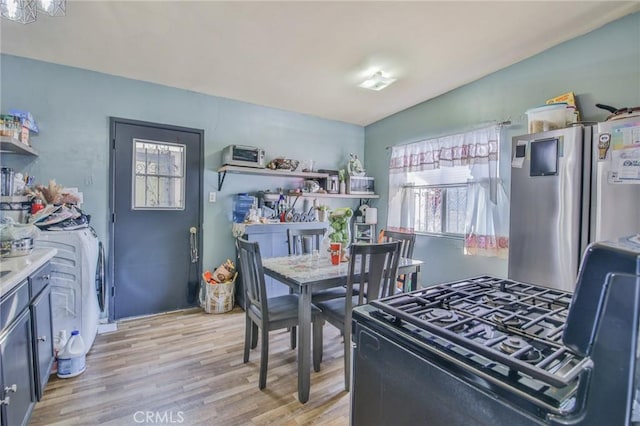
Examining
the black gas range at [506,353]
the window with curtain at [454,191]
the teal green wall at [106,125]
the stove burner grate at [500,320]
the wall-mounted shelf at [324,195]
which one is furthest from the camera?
the wall-mounted shelf at [324,195]

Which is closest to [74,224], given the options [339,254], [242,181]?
[242,181]

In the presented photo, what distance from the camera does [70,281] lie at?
2.23 metres

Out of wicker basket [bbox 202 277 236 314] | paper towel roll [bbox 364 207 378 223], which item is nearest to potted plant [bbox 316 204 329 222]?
paper towel roll [bbox 364 207 378 223]

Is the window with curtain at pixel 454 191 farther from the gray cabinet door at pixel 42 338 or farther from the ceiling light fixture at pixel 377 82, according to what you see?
the gray cabinet door at pixel 42 338

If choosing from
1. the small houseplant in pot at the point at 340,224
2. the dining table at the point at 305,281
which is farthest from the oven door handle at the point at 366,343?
the small houseplant in pot at the point at 340,224

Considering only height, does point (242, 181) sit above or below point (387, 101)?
below

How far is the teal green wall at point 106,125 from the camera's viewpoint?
105 inches

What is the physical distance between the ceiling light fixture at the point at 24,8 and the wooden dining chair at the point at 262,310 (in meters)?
1.63

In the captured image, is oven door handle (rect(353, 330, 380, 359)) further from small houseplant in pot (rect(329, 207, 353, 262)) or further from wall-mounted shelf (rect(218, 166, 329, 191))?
wall-mounted shelf (rect(218, 166, 329, 191))

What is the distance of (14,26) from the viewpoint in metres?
2.17

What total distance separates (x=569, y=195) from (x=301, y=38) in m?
2.18

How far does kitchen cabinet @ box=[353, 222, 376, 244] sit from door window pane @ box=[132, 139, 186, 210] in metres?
2.36

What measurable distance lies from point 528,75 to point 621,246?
2.90 metres

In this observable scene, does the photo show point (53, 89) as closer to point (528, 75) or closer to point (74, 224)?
point (74, 224)
